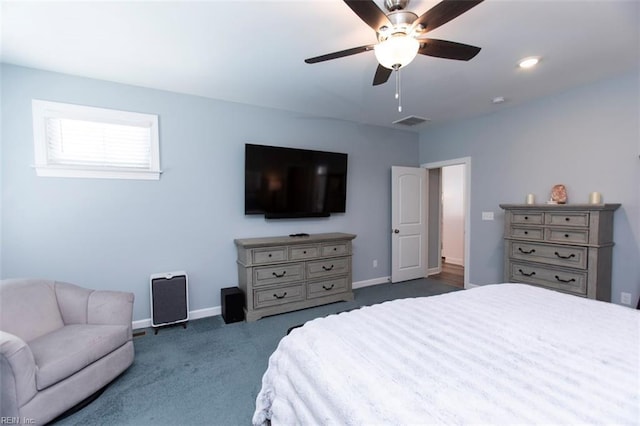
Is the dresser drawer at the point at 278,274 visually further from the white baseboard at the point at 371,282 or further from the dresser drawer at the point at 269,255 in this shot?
the white baseboard at the point at 371,282

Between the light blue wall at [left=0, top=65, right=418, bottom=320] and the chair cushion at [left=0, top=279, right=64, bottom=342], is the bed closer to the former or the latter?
the chair cushion at [left=0, top=279, right=64, bottom=342]

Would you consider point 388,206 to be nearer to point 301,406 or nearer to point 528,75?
point 528,75

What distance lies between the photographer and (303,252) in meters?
3.55

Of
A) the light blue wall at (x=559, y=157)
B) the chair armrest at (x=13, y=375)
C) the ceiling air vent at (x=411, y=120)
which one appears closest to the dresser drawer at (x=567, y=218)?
the light blue wall at (x=559, y=157)

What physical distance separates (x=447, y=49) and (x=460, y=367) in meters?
1.83

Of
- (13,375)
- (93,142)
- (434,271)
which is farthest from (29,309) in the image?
(434,271)

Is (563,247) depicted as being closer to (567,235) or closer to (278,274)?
(567,235)

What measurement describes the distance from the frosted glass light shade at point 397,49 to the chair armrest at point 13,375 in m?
2.63

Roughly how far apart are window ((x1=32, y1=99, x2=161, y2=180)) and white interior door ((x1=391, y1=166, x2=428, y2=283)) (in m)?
3.53

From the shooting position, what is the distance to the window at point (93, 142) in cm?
271

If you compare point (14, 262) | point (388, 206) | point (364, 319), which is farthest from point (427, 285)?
point (14, 262)

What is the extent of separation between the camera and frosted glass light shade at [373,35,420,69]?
1608 millimetres

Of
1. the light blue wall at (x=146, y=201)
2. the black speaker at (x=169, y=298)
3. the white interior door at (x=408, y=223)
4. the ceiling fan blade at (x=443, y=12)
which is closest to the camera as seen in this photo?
the ceiling fan blade at (x=443, y=12)

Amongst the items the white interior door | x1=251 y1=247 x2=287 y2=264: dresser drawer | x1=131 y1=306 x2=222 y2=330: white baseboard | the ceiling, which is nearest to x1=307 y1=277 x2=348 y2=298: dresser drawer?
x1=251 y1=247 x2=287 y2=264: dresser drawer
